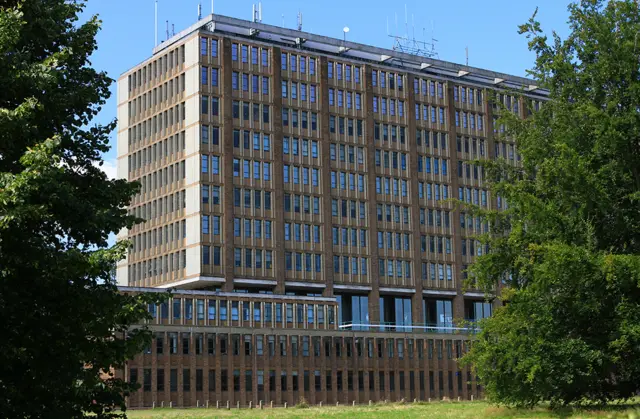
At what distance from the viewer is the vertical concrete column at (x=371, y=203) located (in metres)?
132

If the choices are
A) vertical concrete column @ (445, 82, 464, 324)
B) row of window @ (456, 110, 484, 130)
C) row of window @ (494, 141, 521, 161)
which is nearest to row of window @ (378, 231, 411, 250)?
vertical concrete column @ (445, 82, 464, 324)

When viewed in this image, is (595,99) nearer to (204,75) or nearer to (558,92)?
(558,92)

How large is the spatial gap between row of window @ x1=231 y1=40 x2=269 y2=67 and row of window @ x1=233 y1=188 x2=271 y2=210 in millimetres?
15813

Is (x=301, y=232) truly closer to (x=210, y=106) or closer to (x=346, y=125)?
(x=346, y=125)

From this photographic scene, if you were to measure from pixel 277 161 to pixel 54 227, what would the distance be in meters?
98.3

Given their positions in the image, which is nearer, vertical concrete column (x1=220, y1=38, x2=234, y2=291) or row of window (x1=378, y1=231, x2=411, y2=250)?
vertical concrete column (x1=220, y1=38, x2=234, y2=291)

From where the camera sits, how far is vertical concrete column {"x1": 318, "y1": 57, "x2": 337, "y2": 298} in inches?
5044

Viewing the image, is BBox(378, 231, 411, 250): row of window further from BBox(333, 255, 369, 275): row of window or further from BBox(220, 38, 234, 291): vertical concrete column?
BBox(220, 38, 234, 291): vertical concrete column

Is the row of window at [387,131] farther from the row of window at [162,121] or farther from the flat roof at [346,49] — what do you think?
the row of window at [162,121]

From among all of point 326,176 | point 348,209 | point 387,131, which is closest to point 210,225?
point 326,176

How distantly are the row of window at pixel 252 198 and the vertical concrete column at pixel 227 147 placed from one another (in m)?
1.03

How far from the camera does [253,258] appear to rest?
122312 mm

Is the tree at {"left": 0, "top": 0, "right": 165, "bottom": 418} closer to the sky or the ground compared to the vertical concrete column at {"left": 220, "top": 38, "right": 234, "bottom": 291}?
closer to the ground

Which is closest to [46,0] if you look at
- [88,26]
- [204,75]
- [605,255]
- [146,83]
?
[88,26]
